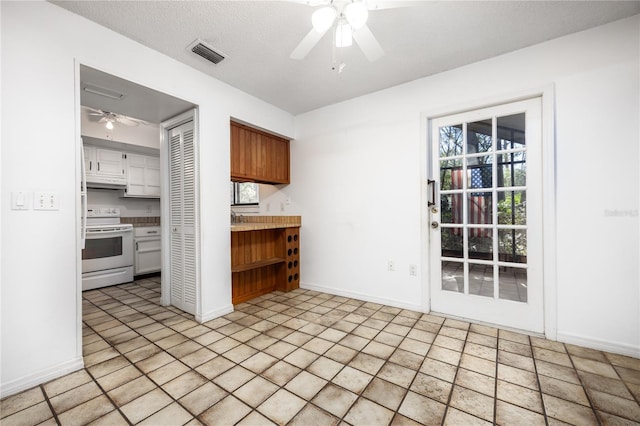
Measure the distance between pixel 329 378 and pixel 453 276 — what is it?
68.0 inches

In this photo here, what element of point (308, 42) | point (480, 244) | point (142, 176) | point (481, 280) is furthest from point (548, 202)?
point (142, 176)

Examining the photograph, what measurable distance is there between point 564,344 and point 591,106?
192 cm

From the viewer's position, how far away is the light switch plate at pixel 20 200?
1618 millimetres

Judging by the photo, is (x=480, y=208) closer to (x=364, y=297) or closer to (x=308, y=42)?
(x=364, y=297)

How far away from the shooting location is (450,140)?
278 cm

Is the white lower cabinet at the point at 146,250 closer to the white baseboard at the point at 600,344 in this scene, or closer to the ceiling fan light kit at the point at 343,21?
the ceiling fan light kit at the point at 343,21

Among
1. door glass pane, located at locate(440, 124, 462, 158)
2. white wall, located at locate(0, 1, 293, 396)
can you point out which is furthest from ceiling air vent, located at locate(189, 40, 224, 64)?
door glass pane, located at locate(440, 124, 462, 158)

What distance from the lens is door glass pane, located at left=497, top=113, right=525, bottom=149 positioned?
2406mm

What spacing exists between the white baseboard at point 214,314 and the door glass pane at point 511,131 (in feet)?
10.5

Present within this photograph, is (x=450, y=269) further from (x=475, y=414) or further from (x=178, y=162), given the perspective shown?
(x=178, y=162)

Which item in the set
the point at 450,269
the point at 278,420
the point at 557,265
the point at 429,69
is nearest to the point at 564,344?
the point at 557,265

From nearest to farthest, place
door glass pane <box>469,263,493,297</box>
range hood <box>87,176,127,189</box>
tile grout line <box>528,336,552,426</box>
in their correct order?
tile grout line <box>528,336,552,426</box> → door glass pane <box>469,263,493,297</box> → range hood <box>87,176,127,189</box>

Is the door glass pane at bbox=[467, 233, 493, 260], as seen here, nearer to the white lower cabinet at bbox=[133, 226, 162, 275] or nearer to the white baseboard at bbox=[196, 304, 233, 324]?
the white baseboard at bbox=[196, 304, 233, 324]

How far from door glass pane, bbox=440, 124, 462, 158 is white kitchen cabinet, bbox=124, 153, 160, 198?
4.77 meters
